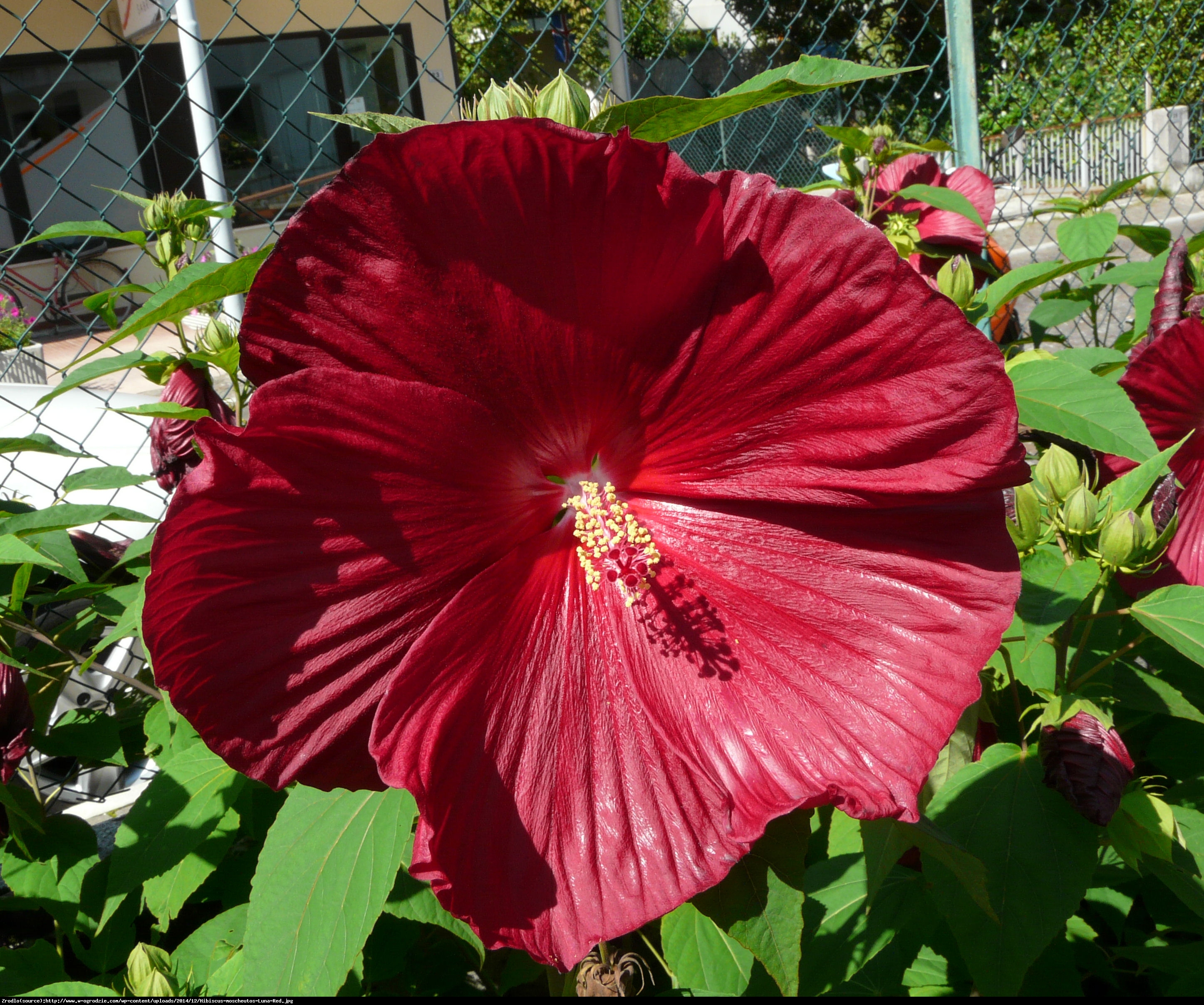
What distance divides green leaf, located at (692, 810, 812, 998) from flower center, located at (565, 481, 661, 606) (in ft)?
0.65

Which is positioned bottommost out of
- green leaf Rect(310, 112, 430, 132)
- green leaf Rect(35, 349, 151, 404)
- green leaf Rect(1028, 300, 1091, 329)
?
green leaf Rect(35, 349, 151, 404)

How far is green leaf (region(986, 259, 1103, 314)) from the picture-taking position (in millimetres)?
1324

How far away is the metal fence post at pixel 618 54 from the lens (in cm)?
329

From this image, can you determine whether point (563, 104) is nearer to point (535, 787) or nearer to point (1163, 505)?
point (535, 787)

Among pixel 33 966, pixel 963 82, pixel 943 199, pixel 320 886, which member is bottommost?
pixel 33 966

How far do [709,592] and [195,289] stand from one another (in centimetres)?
43

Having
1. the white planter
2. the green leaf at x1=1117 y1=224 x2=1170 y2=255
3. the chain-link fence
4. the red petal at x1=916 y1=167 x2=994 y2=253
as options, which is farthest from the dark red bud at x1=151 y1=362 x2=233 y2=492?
the white planter

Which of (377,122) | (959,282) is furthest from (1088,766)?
(377,122)

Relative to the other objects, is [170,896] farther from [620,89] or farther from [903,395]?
[620,89]

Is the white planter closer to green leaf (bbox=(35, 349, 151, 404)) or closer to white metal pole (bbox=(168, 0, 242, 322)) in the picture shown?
white metal pole (bbox=(168, 0, 242, 322))

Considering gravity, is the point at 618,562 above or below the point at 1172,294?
below

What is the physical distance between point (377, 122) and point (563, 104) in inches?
5.4

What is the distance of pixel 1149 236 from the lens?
1845 mm

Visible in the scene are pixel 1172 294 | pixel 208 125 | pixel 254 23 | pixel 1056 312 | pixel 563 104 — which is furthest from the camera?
pixel 254 23
